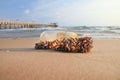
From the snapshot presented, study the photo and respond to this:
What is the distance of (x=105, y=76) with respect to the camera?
2555 mm

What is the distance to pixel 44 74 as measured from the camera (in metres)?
2.63

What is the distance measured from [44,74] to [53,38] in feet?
9.21

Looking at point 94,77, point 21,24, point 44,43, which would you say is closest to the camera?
point 94,77

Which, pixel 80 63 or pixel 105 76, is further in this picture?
pixel 80 63

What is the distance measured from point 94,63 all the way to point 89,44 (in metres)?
1.39

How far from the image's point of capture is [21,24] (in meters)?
39.7

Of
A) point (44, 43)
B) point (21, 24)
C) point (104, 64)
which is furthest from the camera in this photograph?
point (21, 24)

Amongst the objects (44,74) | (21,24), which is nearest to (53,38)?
(44,74)

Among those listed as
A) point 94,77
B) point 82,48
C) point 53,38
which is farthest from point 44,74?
point 53,38

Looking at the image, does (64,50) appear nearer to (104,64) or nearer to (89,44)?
(89,44)

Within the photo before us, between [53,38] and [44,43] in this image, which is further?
[53,38]

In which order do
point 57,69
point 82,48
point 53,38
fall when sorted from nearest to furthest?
point 57,69 < point 82,48 < point 53,38

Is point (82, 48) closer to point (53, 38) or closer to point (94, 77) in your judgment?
point (53, 38)

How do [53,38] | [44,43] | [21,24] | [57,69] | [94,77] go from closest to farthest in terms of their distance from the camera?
[94,77]
[57,69]
[44,43]
[53,38]
[21,24]
